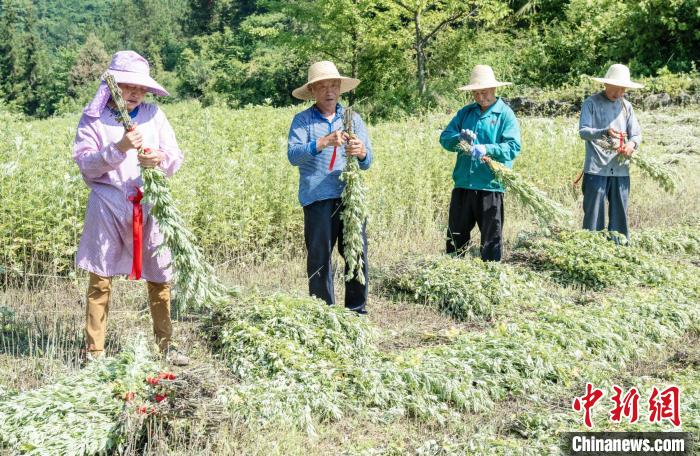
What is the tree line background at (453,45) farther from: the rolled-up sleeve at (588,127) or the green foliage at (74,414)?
the green foliage at (74,414)

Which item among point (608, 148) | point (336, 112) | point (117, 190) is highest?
point (336, 112)

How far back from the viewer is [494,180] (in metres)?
6.47

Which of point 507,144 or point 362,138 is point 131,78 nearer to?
point 362,138

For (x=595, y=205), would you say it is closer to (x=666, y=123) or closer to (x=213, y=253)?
(x=213, y=253)

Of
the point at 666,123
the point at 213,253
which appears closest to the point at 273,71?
the point at 666,123

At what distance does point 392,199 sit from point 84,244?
4.48 m

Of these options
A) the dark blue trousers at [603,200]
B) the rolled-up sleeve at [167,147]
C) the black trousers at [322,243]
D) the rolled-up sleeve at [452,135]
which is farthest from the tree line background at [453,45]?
the dark blue trousers at [603,200]

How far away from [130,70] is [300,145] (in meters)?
1.27

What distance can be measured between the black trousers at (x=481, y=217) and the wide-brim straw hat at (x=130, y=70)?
9.82 ft

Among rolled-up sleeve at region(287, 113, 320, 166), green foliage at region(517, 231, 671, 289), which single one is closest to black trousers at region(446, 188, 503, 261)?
green foliage at region(517, 231, 671, 289)

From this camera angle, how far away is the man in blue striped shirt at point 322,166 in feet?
17.6

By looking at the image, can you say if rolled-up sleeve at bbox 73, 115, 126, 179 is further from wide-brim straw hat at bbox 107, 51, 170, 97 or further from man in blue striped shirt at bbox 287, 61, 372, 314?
man in blue striped shirt at bbox 287, 61, 372, 314

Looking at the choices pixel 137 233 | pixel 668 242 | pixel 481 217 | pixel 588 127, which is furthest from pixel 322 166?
pixel 668 242

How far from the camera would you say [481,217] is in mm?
6582
